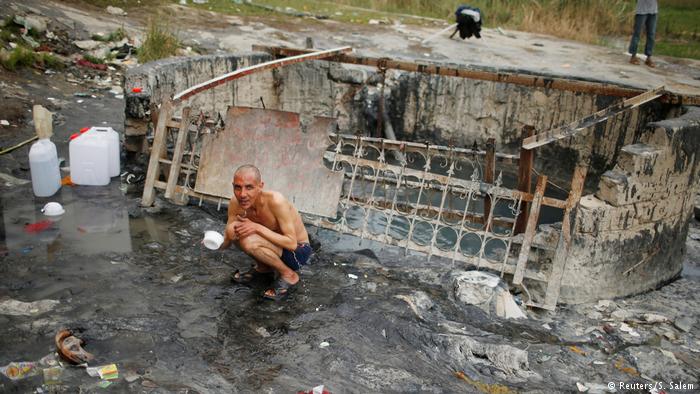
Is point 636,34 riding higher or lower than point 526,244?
higher

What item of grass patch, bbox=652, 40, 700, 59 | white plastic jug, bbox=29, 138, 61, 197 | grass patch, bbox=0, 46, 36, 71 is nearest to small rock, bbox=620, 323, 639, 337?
white plastic jug, bbox=29, 138, 61, 197

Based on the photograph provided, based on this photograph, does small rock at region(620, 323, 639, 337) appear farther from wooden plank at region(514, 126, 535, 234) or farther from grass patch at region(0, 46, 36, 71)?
grass patch at region(0, 46, 36, 71)

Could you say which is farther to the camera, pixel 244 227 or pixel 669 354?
pixel 669 354

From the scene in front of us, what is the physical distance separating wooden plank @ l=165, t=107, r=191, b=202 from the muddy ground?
25 centimetres

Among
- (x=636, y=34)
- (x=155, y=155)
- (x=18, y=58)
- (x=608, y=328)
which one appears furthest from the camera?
(x=636, y=34)

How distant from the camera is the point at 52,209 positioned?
5277mm

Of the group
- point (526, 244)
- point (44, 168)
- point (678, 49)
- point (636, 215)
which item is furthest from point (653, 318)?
point (678, 49)

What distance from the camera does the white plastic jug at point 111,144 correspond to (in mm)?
5906

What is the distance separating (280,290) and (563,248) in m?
2.23

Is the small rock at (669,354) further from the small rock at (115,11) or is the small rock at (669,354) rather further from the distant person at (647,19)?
the small rock at (115,11)

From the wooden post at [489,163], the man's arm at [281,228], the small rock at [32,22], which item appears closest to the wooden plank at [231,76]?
the man's arm at [281,228]

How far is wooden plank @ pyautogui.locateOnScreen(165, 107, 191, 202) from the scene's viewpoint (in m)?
5.47

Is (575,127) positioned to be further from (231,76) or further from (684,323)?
(231,76)

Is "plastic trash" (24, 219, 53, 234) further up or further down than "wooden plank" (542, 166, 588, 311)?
further down
